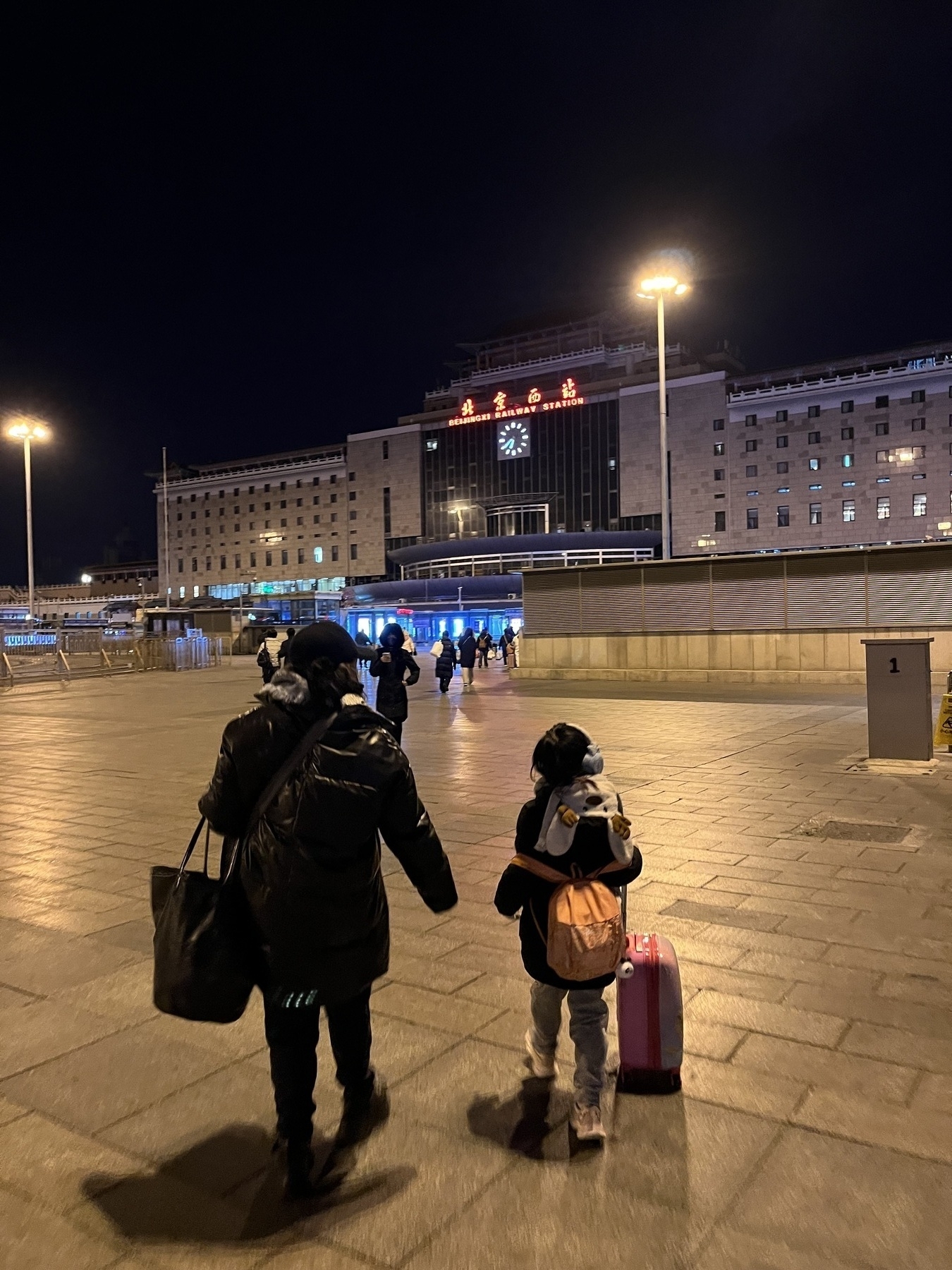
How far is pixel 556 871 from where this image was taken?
9.80ft

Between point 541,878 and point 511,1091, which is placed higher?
point 541,878

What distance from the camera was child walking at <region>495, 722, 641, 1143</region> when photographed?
2.92 m

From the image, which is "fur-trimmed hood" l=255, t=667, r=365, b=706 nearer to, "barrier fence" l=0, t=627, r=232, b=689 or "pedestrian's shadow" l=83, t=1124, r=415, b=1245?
"pedestrian's shadow" l=83, t=1124, r=415, b=1245

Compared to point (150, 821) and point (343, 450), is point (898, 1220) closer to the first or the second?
point (150, 821)

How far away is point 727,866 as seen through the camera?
19.7 feet

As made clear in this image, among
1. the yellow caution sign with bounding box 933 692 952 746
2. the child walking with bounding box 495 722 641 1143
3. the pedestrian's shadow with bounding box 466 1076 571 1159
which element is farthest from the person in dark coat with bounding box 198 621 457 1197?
the yellow caution sign with bounding box 933 692 952 746

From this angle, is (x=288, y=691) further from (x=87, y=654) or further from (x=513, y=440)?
(x=513, y=440)

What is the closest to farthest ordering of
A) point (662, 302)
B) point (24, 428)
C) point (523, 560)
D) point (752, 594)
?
point (752, 594) → point (662, 302) → point (24, 428) → point (523, 560)

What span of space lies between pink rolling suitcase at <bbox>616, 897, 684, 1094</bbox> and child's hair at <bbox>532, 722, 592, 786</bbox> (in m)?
0.56

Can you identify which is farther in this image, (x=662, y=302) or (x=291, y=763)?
(x=662, y=302)

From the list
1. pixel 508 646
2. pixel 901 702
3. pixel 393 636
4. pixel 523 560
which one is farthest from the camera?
pixel 523 560

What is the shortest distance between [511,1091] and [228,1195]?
100 centimetres

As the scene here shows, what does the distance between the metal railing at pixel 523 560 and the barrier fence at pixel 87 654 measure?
38.4 metres

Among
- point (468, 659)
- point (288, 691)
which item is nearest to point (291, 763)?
point (288, 691)
